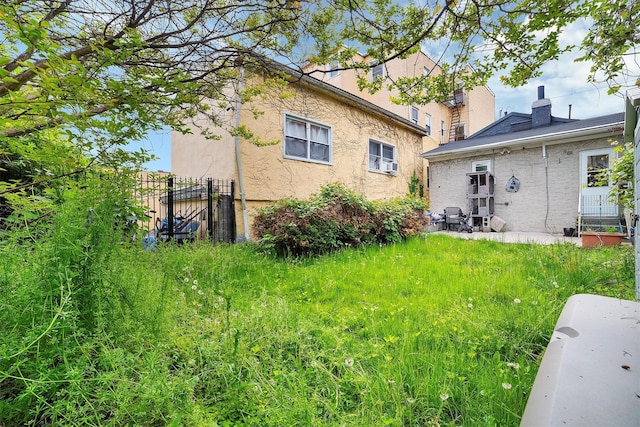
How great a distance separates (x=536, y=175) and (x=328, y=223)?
9.18 meters

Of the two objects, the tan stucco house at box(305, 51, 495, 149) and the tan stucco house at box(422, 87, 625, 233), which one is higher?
the tan stucco house at box(305, 51, 495, 149)

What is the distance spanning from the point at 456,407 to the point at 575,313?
33.1 inches

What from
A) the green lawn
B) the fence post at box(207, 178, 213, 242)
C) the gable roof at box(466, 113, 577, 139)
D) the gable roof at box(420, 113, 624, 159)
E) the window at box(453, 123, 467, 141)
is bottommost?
the green lawn

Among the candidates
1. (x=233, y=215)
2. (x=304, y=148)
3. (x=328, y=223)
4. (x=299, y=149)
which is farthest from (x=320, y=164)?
(x=328, y=223)

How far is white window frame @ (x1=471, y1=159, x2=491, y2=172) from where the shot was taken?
10.8 m

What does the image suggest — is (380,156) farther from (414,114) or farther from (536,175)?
(414,114)

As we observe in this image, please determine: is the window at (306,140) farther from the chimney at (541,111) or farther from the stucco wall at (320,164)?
the chimney at (541,111)

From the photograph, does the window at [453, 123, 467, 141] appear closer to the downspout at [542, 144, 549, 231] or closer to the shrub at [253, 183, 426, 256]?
the downspout at [542, 144, 549, 231]

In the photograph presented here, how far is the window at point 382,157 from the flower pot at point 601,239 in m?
6.19

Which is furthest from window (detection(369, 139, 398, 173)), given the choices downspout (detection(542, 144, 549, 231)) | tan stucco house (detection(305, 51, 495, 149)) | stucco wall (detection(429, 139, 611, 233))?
downspout (detection(542, 144, 549, 231))

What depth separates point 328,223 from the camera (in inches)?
201

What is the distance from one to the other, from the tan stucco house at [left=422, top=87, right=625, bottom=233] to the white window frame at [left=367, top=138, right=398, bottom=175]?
2.04 meters

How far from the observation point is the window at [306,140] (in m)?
7.57

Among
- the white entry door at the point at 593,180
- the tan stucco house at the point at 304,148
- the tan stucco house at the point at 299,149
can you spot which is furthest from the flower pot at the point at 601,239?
the tan stucco house at the point at 299,149
